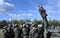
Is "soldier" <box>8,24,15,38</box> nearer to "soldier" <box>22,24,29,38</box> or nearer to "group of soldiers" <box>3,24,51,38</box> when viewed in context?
"group of soldiers" <box>3,24,51,38</box>

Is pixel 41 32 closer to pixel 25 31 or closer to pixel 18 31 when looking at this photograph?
pixel 25 31

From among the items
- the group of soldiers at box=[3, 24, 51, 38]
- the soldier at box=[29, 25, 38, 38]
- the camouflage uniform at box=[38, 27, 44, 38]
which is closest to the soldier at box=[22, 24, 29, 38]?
the group of soldiers at box=[3, 24, 51, 38]

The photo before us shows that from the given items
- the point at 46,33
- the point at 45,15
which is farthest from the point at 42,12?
the point at 46,33

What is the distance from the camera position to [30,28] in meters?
14.5

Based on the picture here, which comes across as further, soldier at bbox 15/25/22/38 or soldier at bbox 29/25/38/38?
soldier at bbox 15/25/22/38

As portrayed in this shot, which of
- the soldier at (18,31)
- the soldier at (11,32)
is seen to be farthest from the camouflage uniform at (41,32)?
the soldier at (11,32)

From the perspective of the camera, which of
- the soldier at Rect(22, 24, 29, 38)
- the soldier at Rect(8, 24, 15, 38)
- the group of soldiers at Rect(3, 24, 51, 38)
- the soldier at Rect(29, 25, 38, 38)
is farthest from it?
the soldier at Rect(8, 24, 15, 38)

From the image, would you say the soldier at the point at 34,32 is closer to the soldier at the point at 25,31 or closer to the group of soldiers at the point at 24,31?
the group of soldiers at the point at 24,31

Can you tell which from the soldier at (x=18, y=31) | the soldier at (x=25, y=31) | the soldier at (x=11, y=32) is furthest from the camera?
the soldier at (x=11, y=32)

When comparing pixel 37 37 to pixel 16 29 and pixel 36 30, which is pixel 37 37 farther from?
pixel 16 29

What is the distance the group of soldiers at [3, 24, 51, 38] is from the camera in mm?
13875

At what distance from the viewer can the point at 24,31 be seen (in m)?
15.1

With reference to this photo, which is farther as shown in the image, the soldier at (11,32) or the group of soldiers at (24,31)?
the soldier at (11,32)

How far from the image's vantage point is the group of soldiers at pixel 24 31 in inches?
546
